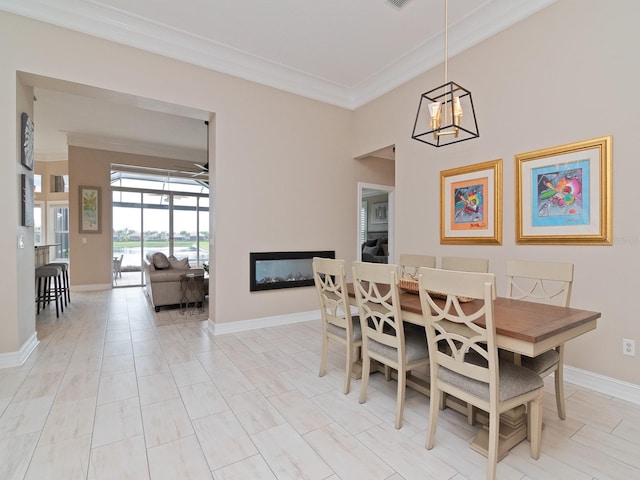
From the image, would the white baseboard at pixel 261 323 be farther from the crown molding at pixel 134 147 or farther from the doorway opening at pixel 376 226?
the crown molding at pixel 134 147

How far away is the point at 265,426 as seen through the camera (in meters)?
2.02

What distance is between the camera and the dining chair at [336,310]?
239 cm

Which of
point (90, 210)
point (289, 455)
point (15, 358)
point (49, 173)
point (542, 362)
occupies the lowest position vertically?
point (289, 455)

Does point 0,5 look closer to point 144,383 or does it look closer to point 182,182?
point 144,383

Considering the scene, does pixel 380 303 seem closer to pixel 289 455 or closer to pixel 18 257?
pixel 289 455

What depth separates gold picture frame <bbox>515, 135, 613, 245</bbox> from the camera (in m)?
2.50

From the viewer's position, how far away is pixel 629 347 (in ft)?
7.86

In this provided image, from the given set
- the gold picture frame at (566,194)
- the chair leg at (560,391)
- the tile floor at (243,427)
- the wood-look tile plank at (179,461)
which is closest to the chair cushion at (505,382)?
the tile floor at (243,427)

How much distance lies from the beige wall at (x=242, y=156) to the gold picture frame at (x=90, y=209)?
446cm

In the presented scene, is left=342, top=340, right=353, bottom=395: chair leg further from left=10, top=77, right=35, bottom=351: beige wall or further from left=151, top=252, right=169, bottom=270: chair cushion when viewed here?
left=151, top=252, right=169, bottom=270: chair cushion

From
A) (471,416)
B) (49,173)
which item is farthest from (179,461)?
(49,173)

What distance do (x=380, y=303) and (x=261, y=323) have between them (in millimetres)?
2636

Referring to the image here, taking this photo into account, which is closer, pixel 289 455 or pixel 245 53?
Result: pixel 289 455

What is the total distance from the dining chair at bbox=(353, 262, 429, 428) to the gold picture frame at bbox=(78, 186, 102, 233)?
24.0ft
